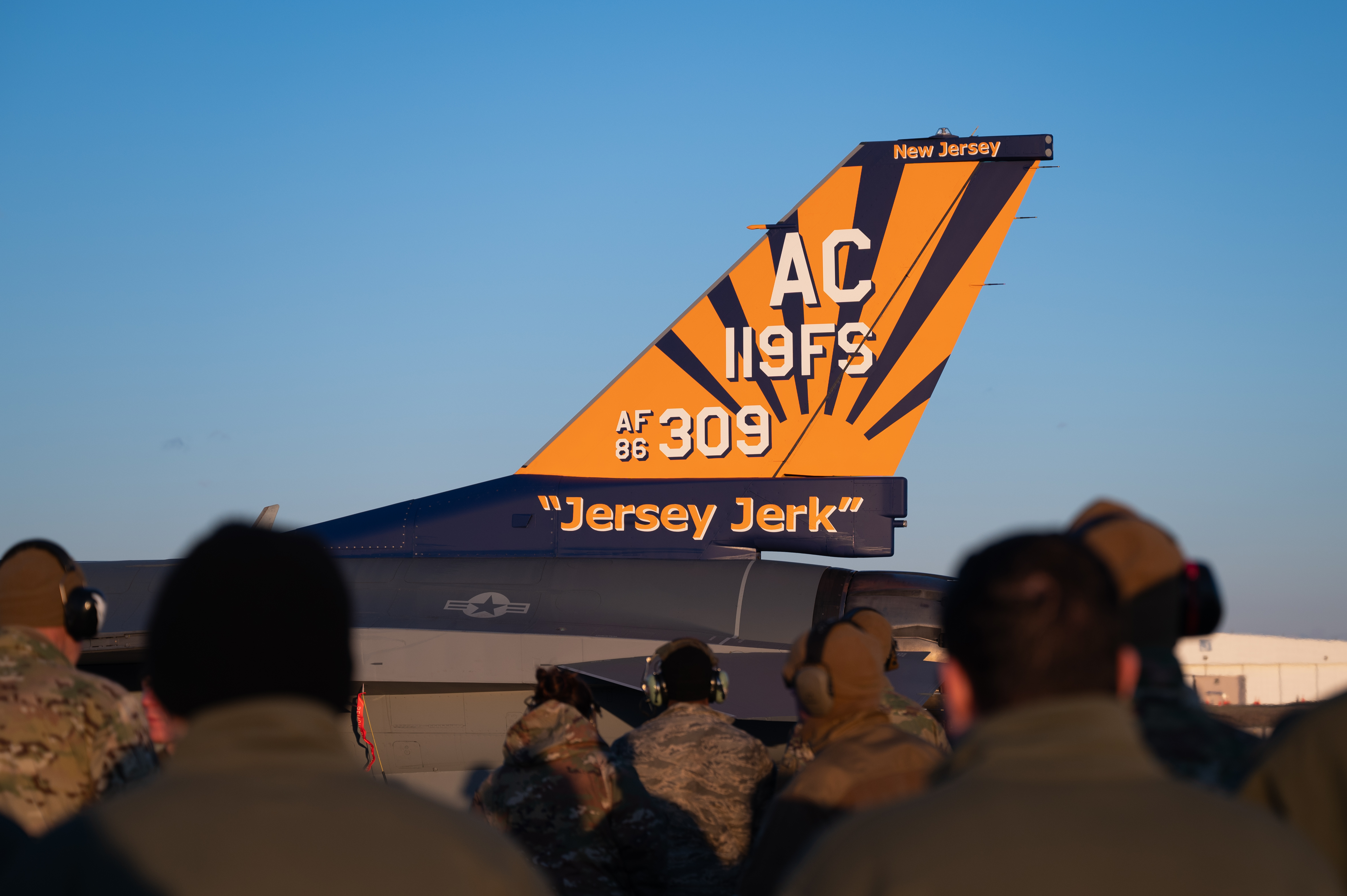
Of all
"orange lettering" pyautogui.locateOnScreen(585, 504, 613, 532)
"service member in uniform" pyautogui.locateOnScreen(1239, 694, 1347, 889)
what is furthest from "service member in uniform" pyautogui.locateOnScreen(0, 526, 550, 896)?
"orange lettering" pyautogui.locateOnScreen(585, 504, 613, 532)

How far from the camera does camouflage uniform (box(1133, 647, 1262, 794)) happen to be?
9.02ft

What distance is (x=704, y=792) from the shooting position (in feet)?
18.5

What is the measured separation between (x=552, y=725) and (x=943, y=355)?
28.3 feet

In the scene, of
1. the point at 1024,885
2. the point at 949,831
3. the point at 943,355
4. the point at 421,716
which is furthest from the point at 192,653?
the point at 943,355

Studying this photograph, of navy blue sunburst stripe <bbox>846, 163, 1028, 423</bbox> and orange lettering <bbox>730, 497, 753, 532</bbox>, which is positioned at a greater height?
navy blue sunburst stripe <bbox>846, 163, 1028, 423</bbox>

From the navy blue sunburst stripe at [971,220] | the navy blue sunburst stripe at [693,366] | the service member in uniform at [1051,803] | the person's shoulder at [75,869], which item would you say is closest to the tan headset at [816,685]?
the service member in uniform at [1051,803]

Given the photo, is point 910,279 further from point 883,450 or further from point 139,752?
point 139,752

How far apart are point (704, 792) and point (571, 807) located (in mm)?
898

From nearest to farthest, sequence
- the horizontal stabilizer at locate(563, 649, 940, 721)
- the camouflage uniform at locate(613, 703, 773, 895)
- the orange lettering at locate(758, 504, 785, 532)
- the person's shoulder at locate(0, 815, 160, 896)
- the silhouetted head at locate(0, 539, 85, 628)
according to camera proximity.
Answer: the person's shoulder at locate(0, 815, 160, 896), the silhouetted head at locate(0, 539, 85, 628), the camouflage uniform at locate(613, 703, 773, 895), the horizontal stabilizer at locate(563, 649, 940, 721), the orange lettering at locate(758, 504, 785, 532)

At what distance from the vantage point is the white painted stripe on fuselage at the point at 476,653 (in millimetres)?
11070

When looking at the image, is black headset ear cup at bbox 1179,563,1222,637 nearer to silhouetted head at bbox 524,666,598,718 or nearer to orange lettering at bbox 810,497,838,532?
silhouetted head at bbox 524,666,598,718

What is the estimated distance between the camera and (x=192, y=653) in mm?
1829

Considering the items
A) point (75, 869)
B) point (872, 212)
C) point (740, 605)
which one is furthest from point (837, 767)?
point (872, 212)

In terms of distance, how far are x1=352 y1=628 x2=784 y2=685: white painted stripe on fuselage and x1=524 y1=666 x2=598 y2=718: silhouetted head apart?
5.60m
